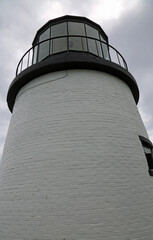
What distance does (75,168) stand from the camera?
10.4 ft

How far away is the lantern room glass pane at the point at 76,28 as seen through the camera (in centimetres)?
661

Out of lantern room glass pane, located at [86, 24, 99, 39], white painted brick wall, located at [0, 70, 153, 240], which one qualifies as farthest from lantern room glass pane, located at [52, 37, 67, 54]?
white painted brick wall, located at [0, 70, 153, 240]

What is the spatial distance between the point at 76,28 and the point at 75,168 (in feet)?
21.3

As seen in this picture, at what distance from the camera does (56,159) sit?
3.33m

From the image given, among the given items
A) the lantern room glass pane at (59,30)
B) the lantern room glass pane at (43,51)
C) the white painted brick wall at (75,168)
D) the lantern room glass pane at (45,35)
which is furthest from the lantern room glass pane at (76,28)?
the white painted brick wall at (75,168)

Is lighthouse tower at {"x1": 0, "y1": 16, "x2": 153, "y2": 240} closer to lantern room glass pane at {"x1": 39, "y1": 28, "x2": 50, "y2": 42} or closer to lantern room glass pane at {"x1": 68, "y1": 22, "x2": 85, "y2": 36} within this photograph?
lantern room glass pane at {"x1": 68, "y1": 22, "x2": 85, "y2": 36}

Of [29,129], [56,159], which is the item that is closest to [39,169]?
[56,159]

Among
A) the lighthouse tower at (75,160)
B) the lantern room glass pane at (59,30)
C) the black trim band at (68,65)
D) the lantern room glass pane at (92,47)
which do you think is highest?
the lantern room glass pane at (59,30)

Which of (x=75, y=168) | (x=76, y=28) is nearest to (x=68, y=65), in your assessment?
(x=75, y=168)

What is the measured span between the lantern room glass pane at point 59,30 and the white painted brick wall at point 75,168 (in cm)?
318

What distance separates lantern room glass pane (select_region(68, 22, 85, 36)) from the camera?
6.61 metres

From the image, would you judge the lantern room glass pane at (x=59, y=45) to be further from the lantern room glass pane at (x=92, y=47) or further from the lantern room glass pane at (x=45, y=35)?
the lantern room glass pane at (x=92, y=47)

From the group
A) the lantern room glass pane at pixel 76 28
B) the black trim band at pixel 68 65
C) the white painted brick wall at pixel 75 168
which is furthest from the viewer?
the lantern room glass pane at pixel 76 28

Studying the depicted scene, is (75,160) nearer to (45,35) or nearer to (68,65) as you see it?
(68,65)
